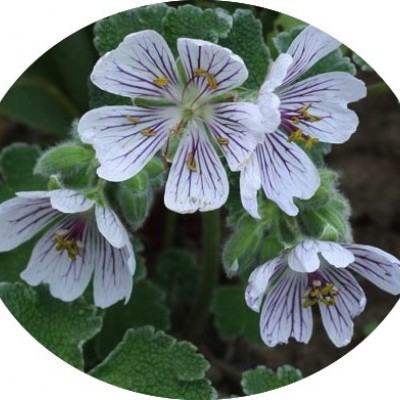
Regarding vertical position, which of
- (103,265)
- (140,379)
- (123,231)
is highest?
(123,231)

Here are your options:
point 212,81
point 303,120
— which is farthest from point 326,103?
point 212,81

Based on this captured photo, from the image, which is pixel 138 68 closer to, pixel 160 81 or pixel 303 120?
pixel 160 81

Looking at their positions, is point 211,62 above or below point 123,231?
above

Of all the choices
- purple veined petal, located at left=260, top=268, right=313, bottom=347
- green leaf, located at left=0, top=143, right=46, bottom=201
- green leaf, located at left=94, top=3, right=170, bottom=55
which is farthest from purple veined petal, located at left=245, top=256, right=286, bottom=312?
green leaf, located at left=0, top=143, right=46, bottom=201

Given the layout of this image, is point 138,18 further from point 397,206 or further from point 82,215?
point 397,206

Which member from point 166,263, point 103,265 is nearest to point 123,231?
point 103,265

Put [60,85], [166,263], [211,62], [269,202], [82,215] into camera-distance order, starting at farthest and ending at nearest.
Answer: [60,85] → [166,263] → [82,215] → [269,202] → [211,62]

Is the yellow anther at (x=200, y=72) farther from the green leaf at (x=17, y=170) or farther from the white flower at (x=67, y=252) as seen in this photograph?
the green leaf at (x=17, y=170)

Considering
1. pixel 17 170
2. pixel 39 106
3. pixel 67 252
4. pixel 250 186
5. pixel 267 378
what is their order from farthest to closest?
1. pixel 39 106
2. pixel 17 170
3. pixel 267 378
4. pixel 67 252
5. pixel 250 186
